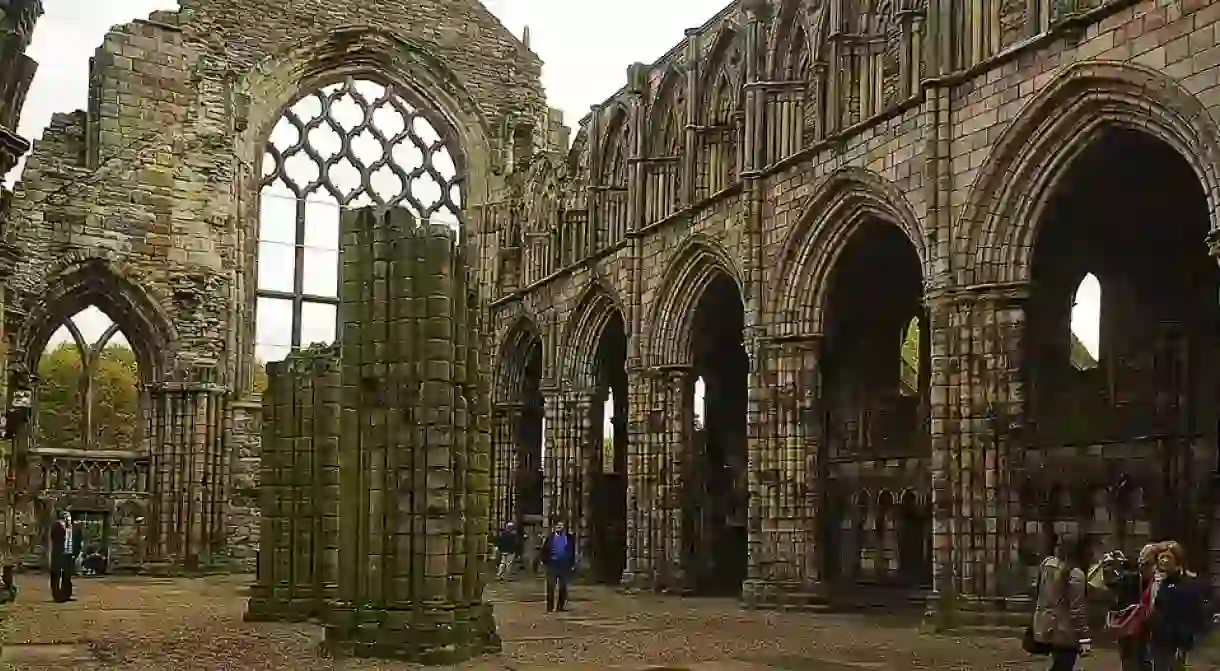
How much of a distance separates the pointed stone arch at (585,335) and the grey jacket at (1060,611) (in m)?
15.5

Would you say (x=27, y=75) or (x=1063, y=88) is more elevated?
(x=1063, y=88)

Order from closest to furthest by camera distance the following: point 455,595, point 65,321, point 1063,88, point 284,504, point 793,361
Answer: point 455,595 → point 1063,88 → point 284,504 → point 793,361 → point 65,321

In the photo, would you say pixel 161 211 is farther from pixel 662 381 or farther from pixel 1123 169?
pixel 1123 169

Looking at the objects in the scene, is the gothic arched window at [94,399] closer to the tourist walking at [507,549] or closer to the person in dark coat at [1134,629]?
the tourist walking at [507,549]

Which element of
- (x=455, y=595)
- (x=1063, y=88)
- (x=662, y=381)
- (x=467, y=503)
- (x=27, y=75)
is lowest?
(x=455, y=595)

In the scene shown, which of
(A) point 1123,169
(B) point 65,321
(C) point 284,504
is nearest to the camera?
(A) point 1123,169

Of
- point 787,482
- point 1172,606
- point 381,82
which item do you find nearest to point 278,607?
point 787,482

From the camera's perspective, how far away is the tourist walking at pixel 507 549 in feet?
79.8

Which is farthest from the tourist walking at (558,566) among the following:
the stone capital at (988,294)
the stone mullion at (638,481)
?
the stone capital at (988,294)

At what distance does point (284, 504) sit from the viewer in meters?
15.2

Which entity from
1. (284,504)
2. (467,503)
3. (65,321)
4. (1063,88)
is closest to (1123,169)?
(1063,88)

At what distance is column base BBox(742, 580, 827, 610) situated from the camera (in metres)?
17.0

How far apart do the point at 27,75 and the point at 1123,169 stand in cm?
1024

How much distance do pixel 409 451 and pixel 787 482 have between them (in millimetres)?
7365
